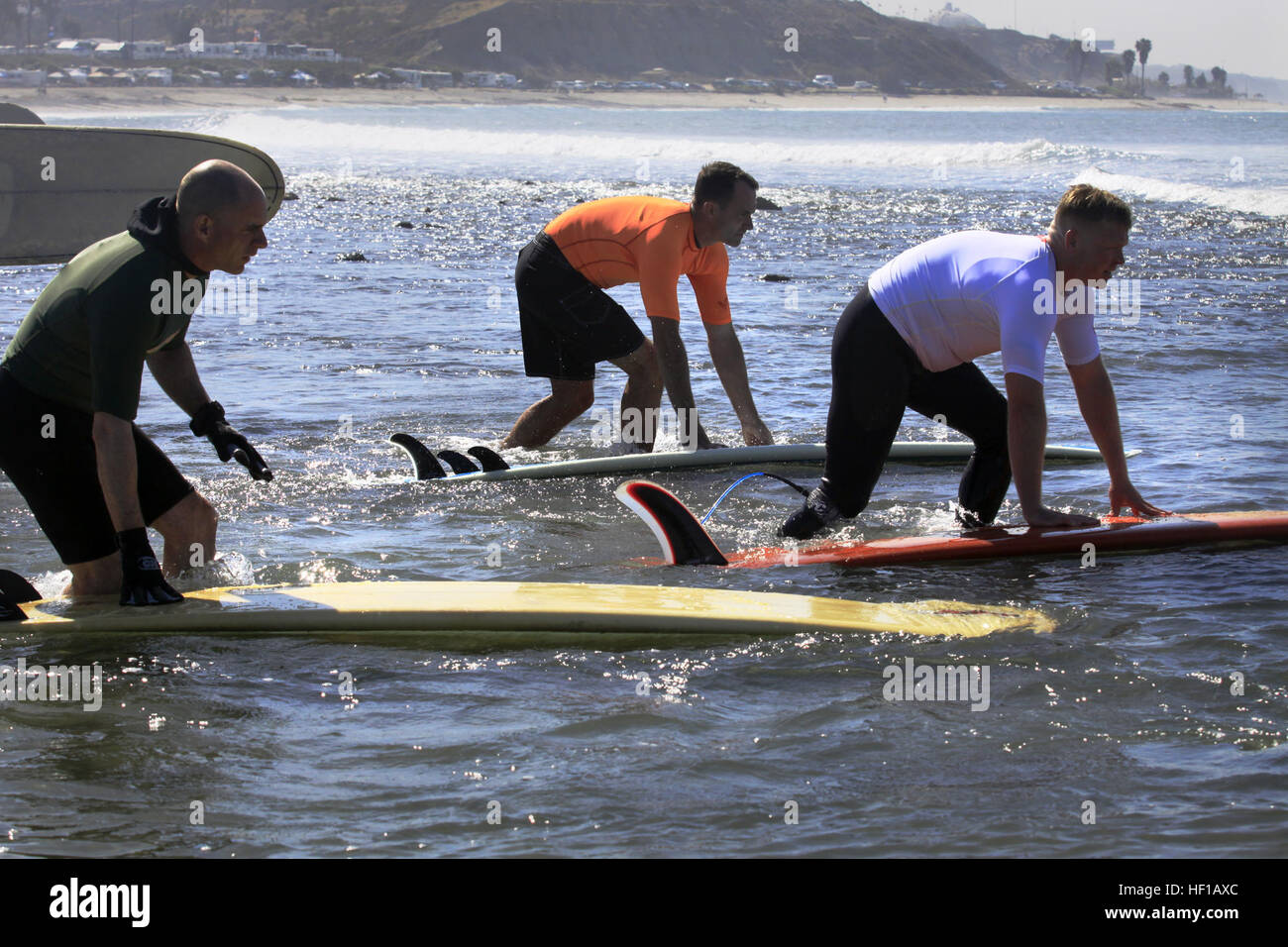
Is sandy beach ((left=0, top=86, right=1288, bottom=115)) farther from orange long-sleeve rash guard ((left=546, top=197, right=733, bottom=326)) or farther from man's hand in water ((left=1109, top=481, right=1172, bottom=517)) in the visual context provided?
man's hand in water ((left=1109, top=481, right=1172, bottom=517))

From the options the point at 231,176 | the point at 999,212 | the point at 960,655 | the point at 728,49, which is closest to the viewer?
the point at 231,176

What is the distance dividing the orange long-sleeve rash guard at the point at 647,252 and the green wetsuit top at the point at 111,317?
2.63 m

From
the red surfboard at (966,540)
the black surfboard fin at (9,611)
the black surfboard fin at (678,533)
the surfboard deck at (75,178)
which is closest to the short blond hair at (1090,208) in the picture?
the red surfboard at (966,540)

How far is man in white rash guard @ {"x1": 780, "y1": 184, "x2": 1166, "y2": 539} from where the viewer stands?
4.57m

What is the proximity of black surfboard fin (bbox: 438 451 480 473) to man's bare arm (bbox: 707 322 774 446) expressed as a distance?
136cm

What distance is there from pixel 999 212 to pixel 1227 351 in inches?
564

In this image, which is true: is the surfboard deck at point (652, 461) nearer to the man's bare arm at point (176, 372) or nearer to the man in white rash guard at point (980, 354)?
the man in white rash guard at point (980, 354)

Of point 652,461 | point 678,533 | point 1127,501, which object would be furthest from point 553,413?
point 1127,501

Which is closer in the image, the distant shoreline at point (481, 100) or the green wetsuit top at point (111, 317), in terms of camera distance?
the green wetsuit top at point (111, 317)

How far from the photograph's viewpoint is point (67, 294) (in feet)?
13.2

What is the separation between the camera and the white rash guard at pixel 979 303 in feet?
14.9
